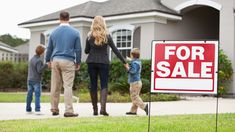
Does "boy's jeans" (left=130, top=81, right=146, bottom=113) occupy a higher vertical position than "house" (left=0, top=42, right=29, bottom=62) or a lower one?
lower

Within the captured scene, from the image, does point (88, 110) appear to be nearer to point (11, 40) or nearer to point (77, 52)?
point (77, 52)

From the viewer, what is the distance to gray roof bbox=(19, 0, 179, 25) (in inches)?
854

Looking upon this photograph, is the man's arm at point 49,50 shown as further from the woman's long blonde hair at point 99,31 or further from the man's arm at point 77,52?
the woman's long blonde hair at point 99,31

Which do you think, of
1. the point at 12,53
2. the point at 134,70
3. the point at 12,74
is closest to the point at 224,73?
the point at 134,70

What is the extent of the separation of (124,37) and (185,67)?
55.6 ft

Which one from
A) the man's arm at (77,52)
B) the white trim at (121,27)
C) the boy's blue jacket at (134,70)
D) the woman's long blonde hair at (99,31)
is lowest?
the boy's blue jacket at (134,70)

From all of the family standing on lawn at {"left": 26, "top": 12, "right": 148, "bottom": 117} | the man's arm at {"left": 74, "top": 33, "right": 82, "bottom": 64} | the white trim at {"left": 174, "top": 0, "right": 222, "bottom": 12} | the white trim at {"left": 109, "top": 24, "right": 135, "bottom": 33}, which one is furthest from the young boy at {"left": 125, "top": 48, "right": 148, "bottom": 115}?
the white trim at {"left": 109, "top": 24, "right": 135, "bottom": 33}

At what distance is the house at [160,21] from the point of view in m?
19.5

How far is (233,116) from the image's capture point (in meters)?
9.26

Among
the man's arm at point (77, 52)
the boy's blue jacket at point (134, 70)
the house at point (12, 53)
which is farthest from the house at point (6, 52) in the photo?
the man's arm at point (77, 52)

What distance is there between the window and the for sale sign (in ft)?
53.3

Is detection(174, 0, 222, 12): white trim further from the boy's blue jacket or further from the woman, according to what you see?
the woman

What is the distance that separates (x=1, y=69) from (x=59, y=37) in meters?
15.7

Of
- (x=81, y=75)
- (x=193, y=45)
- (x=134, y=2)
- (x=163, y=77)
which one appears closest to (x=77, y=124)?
(x=163, y=77)
